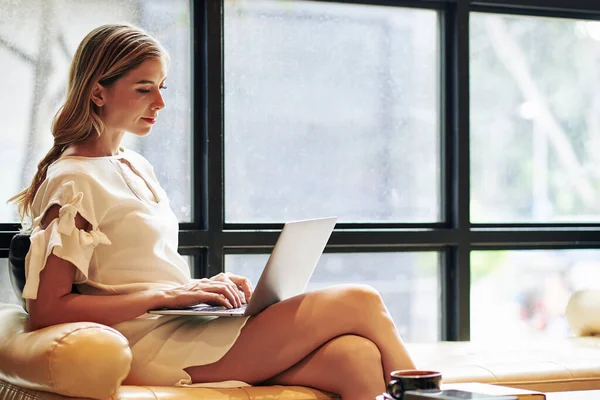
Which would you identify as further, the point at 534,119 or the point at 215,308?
the point at 534,119

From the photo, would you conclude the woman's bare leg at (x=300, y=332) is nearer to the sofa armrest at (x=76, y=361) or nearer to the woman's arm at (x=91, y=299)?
the woman's arm at (x=91, y=299)

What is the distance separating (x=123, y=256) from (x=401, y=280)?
5.87 feet

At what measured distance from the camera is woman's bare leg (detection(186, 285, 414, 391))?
7.20 ft

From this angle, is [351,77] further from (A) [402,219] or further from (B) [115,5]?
(B) [115,5]

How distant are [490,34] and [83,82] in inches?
87.9

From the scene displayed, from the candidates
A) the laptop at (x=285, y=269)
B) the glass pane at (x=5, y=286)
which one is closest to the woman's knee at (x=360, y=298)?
the laptop at (x=285, y=269)

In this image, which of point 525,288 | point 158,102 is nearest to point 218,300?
point 158,102

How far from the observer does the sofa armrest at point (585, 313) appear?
334 centimetres

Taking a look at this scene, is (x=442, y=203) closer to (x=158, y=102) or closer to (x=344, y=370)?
(x=158, y=102)

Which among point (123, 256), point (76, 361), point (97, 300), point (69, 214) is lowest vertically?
point (76, 361)

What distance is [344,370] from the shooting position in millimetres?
2141

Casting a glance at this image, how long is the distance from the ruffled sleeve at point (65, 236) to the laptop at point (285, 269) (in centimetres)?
23

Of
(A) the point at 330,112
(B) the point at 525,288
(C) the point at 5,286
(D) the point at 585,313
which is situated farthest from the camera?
(B) the point at 525,288

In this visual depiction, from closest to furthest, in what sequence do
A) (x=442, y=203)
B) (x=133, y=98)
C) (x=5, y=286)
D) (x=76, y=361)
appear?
1. (x=76, y=361)
2. (x=133, y=98)
3. (x=5, y=286)
4. (x=442, y=203)
